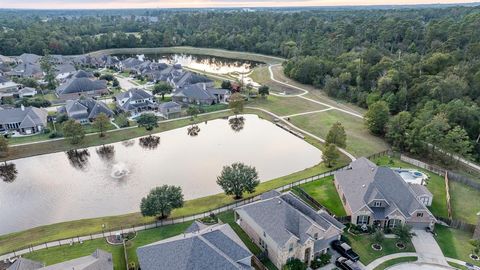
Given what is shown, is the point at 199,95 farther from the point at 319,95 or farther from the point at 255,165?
the point at 255,165

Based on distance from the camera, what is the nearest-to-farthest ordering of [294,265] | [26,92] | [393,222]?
[294,265] < [393,222] < [26,92]

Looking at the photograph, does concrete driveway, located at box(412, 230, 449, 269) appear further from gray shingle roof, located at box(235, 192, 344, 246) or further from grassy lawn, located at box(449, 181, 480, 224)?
gray shingle roof, located at box(235, 192, 344, 246)

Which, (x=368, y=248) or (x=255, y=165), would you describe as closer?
(x=368, y=248)

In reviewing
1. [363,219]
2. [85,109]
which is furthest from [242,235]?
[85,109]

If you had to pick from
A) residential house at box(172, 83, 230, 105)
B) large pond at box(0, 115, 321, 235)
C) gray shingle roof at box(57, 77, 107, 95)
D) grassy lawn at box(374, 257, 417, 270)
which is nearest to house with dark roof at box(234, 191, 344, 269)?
grassy lawn at box(374, 257, 417, 270)

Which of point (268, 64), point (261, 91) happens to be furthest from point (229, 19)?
point (261, 91)
